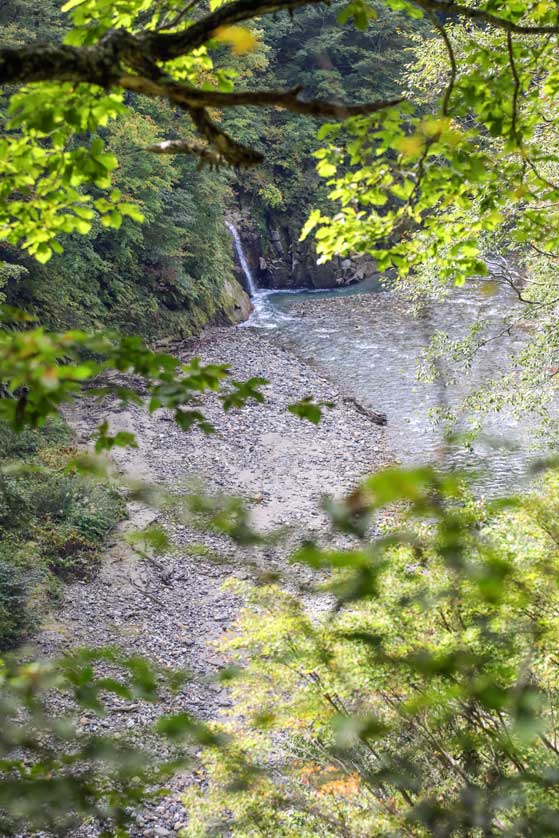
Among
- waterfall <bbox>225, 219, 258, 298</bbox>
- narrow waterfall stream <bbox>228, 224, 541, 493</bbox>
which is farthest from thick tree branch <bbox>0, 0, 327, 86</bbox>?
waterfall <bbox>225, 219, 258, 298</bbox>

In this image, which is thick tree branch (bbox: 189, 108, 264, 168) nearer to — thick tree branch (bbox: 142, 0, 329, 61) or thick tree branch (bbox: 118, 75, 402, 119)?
thick tree branch (bbox: 118, 75, 402, 119)

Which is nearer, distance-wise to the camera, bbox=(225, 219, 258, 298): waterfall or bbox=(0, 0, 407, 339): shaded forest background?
bbox=(0, 0, 407, 339): shaded forest background

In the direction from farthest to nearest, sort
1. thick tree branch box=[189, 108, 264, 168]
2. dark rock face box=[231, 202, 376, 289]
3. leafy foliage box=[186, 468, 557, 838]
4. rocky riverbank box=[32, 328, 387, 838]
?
dark rock face box=[231, 202, 376, 289]
rocky riverbank box=[32, 328, 387, 838]
thick tree branch box=[189, 108, 264, 168]
leafy foliage box=[186, 468, 557, 838]

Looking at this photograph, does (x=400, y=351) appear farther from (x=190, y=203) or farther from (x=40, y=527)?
(x=40, y=527)

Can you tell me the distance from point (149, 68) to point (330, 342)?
18813 mm

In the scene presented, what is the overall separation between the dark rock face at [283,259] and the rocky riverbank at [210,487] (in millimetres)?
7426

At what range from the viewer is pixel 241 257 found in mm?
26797

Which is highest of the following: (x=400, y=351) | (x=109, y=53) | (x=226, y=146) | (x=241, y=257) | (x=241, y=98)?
(x=109, y=53)

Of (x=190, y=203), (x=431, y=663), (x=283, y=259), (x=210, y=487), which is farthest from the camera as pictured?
(x=283, y=259)

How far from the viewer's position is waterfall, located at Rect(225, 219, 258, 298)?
1047 inches

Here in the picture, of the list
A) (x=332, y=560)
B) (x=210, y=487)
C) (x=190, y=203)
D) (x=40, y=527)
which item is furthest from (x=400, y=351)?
(x=332, y=560)

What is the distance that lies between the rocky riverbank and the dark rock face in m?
7.43

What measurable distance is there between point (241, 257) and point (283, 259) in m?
2.18

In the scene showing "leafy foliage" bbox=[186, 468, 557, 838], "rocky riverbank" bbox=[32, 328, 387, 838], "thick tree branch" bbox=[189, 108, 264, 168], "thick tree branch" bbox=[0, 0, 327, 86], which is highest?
"thick tree branch" bbox=[0, 0, 327, 86]
